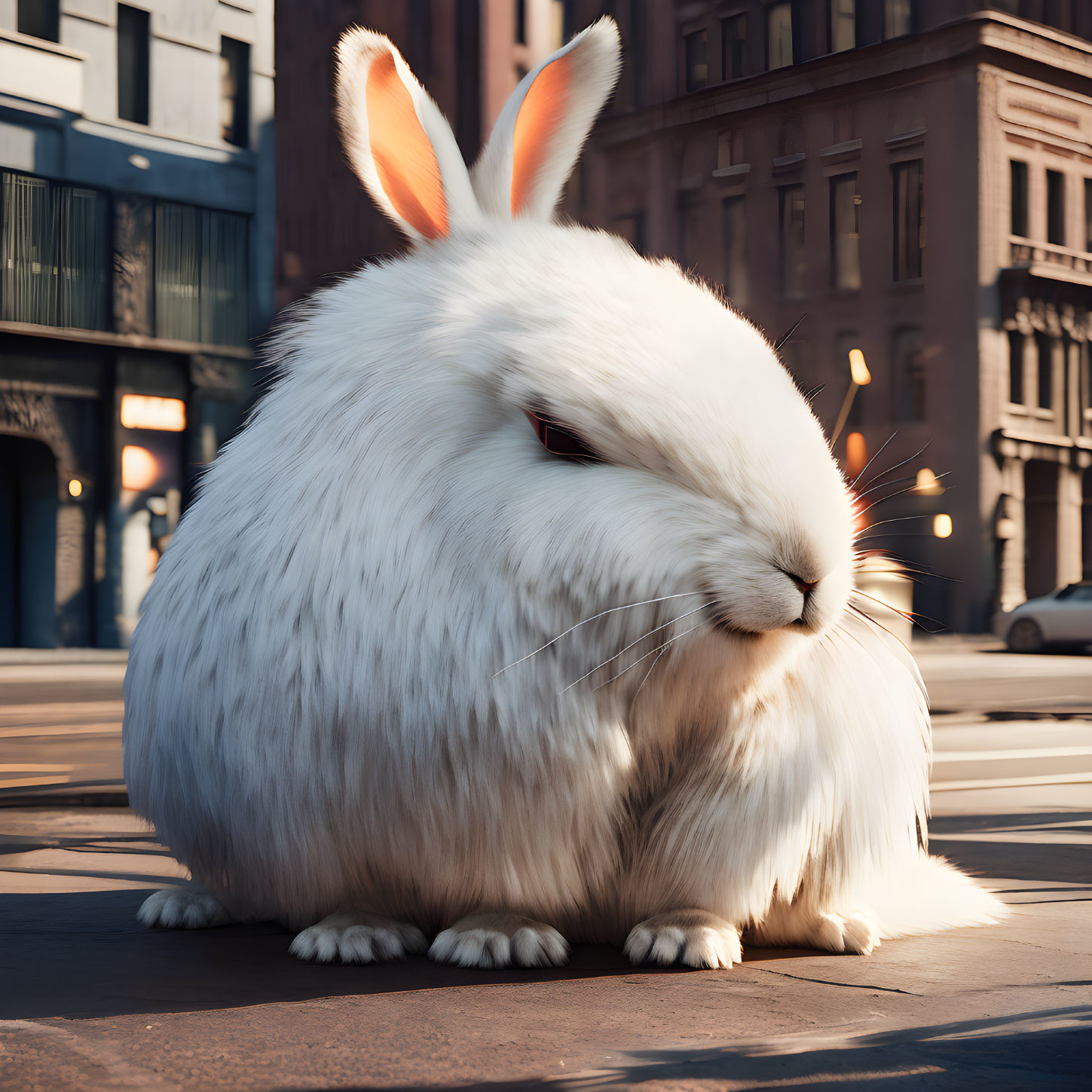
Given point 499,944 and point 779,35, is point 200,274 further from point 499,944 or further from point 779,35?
point 499,944

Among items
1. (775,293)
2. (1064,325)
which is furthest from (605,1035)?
(1064,325)

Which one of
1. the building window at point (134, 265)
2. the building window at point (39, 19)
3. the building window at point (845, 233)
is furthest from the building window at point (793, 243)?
the building window at point (39, 19)

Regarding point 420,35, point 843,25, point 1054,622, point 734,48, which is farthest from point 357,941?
point 843,25

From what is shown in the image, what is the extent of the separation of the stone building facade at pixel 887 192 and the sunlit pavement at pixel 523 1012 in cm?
2536

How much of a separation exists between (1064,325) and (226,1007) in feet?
103

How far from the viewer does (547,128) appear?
336cm

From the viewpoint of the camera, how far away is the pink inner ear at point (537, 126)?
3314mm

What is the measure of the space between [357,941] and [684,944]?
605 mm

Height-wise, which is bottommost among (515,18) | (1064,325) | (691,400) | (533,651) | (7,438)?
(533,651)

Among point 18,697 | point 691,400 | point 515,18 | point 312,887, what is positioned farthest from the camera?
point 515,18

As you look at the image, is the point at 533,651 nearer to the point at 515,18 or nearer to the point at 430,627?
the point at 430,627

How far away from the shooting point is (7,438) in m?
21.8

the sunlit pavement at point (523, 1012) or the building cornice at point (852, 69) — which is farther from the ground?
the building cornice at point (852, 69)

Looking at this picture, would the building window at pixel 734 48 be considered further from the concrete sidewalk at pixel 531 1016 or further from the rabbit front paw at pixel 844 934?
the rabbit front paw at pixel 844 934
